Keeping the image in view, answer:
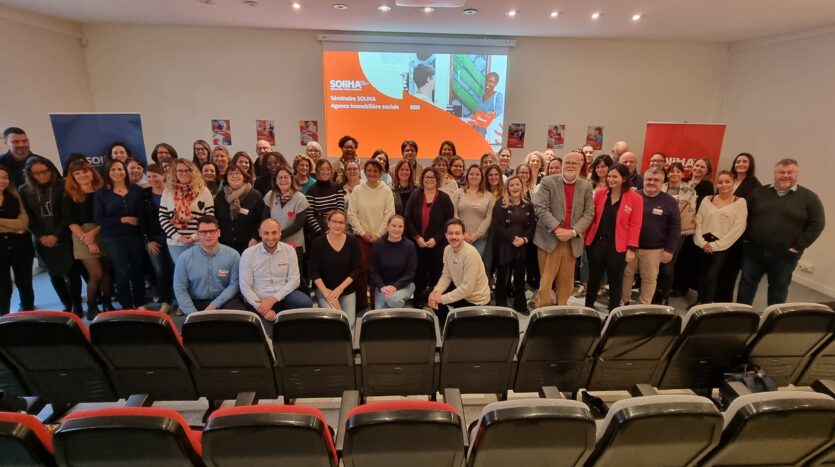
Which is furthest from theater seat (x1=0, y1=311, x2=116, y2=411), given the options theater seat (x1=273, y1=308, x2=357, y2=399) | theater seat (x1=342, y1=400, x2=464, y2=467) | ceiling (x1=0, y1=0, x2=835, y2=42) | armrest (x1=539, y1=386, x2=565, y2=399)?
ceiling (x1=0, y1=0, x2=835, y2=42)

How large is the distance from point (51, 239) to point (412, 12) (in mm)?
4572

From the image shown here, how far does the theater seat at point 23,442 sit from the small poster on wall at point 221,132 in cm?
606

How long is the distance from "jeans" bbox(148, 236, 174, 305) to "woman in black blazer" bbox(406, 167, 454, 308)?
2451 millimetres

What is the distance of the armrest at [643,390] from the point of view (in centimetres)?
242

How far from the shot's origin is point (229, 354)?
7.49 ft

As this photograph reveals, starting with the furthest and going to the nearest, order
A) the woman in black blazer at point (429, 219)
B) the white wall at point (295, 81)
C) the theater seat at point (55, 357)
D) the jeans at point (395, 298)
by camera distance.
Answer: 1. the white wall at point (295, 81)
2. the woman in black blazer at point (429, 219)
3. the jeans at point (395, 298)
4. the theater seat at point (55, 357)

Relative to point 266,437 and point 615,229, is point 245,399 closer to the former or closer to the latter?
point 266,437

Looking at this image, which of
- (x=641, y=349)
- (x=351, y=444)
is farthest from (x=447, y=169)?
(x=351, y=444)

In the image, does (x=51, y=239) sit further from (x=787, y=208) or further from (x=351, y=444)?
(x=787, y=208)

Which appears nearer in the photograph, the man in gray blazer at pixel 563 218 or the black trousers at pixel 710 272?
the man in gray blazer at pixel 563 218

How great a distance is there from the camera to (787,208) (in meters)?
3.55

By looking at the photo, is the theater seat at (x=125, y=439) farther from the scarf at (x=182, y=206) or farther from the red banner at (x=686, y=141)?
the red banner at (x=686, y=141)

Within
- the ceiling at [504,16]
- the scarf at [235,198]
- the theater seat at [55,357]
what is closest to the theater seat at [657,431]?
the theater seat at [55,357]

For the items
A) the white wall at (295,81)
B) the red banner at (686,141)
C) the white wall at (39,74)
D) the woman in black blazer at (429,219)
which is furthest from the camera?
the white wall at (295,81)
